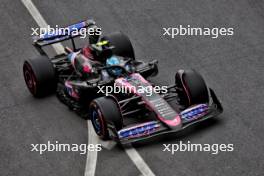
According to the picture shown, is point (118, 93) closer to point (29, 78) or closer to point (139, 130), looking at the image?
point (139, 130)

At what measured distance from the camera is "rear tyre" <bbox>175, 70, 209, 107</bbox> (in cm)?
1526

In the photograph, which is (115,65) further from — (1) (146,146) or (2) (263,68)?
(2) (263,68)

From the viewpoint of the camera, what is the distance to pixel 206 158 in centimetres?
1412

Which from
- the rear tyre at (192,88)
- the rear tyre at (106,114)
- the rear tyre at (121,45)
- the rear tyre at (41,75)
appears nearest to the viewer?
the rear tyre at (106,114)

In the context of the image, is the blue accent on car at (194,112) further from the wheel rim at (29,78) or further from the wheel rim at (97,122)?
the wheel rim at (29,78)

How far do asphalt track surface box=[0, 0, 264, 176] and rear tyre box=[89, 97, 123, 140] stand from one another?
50 centimetres

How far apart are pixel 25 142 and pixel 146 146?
2663 millimetres

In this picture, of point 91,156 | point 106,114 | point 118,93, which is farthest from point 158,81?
point 91,156

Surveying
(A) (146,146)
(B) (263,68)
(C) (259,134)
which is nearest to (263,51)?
(B) (263,68)

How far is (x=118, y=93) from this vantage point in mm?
15586

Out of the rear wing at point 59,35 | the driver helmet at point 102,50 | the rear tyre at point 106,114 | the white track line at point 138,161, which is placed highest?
the rear wing at point 59,35

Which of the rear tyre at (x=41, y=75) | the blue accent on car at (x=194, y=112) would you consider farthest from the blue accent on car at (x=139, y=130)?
the rear tyre at (x=41, y=75)

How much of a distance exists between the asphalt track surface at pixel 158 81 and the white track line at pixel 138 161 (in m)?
0.10

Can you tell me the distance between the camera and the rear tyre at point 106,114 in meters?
14.4
